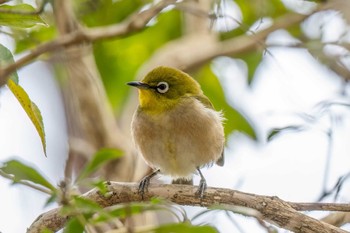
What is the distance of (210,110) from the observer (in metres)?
4.09

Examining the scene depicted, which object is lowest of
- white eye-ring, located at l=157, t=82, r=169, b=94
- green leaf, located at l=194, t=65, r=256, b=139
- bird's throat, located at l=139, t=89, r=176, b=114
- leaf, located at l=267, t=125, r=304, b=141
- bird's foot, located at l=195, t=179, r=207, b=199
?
bird's foot, located at l=195, t=179, r=207, b=199

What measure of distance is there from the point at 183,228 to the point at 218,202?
1268 mm

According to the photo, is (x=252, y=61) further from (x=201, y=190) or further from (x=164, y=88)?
(x=201, y=190)

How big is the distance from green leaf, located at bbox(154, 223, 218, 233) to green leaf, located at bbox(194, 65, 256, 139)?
293cm

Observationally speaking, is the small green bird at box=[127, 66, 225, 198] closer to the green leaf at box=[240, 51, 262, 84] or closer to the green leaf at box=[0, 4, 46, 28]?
the green leaf at box=[240, 51, 262, 84]

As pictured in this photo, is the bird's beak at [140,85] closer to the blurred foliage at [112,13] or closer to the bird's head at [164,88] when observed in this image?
the bird's head at [164,88]

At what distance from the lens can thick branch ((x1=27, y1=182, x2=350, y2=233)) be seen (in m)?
2.67

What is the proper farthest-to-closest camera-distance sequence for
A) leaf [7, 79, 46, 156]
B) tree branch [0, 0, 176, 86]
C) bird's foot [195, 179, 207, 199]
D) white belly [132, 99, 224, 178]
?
white belly [132, 99, 224, 178] < bird's foot [195, 179, 207, 199] < tree branch [0, 0, 176, 86] < leaf [7, 79, 46, 156]

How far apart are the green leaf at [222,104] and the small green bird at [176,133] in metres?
0.64

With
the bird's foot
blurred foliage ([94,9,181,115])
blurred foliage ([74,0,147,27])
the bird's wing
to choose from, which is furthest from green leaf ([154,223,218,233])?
blurred foliage ([94,9,181,115])

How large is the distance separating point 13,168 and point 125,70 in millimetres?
3857

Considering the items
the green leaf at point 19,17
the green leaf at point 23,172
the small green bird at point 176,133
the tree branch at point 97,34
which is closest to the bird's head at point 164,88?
the small green bird at point 176,133

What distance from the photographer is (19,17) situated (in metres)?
2.31

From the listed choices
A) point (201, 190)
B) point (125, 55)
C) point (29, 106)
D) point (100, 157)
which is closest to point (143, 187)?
point (201, 190)
